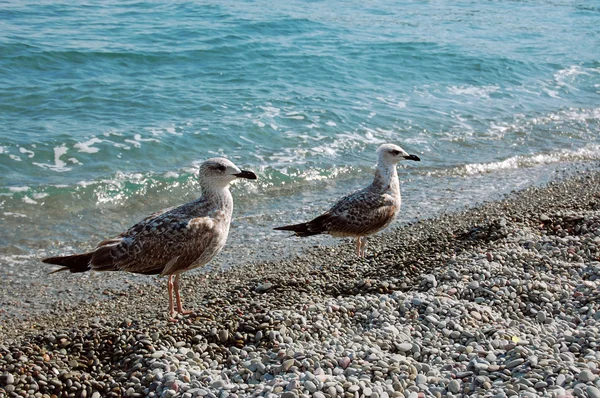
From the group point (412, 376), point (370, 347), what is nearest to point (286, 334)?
point (370, 347)

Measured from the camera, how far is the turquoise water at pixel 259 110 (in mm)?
11266

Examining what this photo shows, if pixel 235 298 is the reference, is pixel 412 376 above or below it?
above

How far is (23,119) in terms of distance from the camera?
1402 cm

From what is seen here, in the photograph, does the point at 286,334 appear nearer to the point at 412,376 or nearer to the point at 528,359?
the point at 412,376

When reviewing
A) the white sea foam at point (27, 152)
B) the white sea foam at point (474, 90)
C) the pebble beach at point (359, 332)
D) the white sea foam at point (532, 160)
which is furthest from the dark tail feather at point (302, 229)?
the white sea foam at point (474, 90)

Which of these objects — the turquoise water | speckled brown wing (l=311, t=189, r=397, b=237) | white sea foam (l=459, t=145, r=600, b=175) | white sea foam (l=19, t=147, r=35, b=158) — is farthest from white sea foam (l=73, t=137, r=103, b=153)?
white sea foam (l=459, t=145, r=600, b=175)

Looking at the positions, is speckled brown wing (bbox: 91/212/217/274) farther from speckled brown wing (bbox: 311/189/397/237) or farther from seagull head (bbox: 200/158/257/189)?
speckled brown wing (bbox: 311/189/397/237)

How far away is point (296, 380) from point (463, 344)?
1447 millimetres

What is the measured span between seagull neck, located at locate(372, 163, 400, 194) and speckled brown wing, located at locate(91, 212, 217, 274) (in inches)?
113

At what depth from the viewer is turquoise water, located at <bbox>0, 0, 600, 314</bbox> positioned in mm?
11266

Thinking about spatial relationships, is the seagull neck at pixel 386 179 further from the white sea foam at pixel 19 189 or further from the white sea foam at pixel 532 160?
the white sea foam at pixel 19 189

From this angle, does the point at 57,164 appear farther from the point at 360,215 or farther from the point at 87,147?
the point at 360,215

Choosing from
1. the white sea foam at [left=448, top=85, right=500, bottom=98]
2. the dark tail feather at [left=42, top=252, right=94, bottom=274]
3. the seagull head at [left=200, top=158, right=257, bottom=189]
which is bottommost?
the white sea foam at [left=448, top=85, right=500, bottom=98]

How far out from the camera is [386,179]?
30.5 feet
